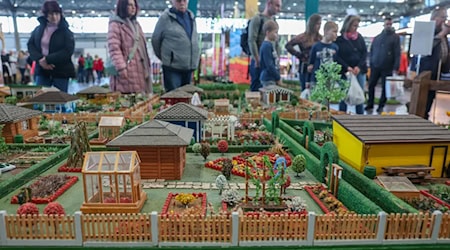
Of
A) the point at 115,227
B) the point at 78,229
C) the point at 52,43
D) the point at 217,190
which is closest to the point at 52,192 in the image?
the point at 78,229

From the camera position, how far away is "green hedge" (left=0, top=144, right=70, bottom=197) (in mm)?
9680

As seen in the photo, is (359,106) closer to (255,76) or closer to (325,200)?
(255,76)

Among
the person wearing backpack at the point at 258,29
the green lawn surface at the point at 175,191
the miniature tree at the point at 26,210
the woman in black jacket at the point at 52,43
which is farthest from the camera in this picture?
the person wearing backpack at the point at 258,29

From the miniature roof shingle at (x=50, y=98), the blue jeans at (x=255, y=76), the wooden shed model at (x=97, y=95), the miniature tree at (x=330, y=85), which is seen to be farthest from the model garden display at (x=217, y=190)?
the blue jeans at (x=255, y=76)

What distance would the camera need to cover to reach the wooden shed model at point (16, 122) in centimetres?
1314

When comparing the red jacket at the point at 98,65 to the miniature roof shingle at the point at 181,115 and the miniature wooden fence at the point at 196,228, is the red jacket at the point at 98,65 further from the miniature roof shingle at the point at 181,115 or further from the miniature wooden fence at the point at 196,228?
the miniature wooden fence at the point at 196,228

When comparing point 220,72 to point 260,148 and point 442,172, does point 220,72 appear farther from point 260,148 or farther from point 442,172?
point 442,172

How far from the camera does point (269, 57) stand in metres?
24.3

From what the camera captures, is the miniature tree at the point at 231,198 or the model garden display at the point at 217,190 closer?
the model garden display at the point at 217,190

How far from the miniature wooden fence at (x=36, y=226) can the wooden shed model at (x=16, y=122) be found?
728 cm

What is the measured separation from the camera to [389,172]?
10398 millimetres

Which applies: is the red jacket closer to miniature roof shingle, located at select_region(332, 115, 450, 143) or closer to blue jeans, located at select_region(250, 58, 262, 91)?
blue jeans, located at select_region(250, 58, 262, 91)

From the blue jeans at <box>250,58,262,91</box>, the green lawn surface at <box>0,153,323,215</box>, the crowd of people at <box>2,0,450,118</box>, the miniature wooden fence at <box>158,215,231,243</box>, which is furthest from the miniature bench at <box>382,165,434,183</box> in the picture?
the blue jeans at <box>250,58,262,91</box>

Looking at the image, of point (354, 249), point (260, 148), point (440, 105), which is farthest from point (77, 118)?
point (440, 105)
